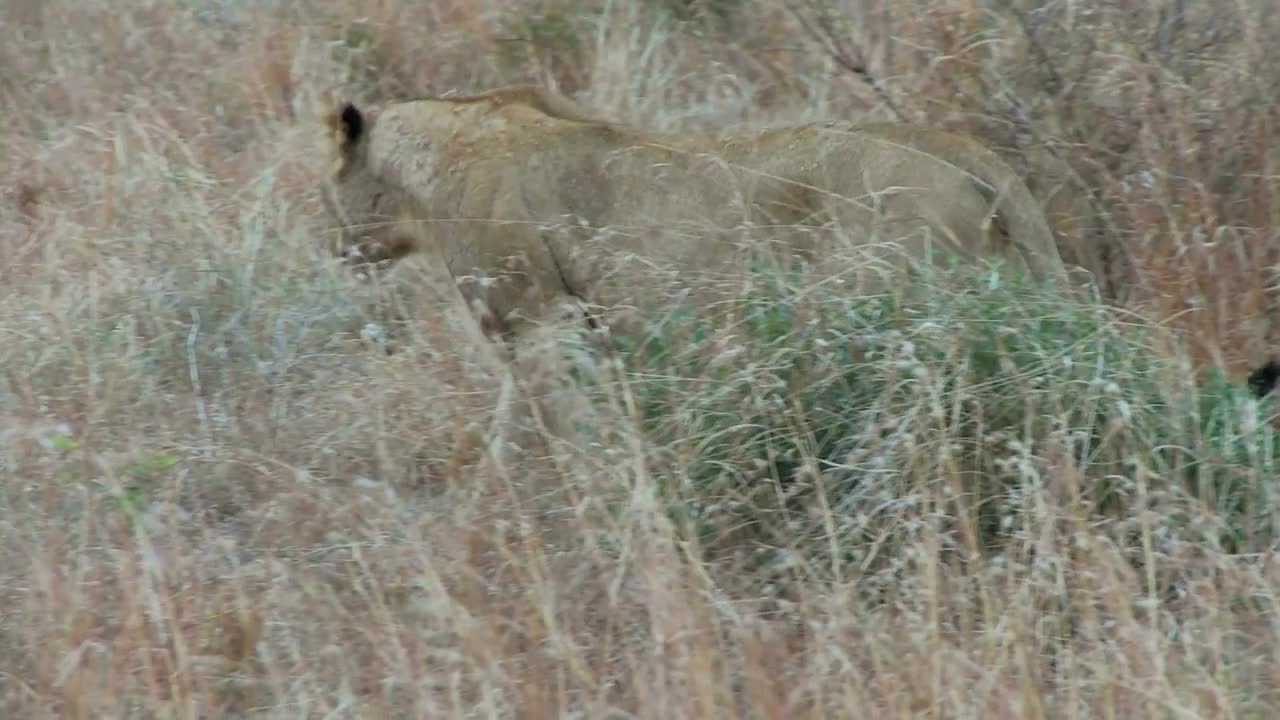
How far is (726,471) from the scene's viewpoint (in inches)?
174

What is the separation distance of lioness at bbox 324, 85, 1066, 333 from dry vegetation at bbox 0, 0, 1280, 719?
26 centimetres

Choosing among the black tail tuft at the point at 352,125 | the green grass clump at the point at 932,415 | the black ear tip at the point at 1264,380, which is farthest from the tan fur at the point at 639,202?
the black ear tip at the point at 1264,380

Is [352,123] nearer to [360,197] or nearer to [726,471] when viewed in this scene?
[360,197]

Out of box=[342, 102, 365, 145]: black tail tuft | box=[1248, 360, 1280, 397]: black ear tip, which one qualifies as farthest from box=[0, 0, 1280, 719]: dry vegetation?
box=[342, 102, 365, 145]: black tail tuft

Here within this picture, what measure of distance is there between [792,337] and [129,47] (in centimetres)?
488

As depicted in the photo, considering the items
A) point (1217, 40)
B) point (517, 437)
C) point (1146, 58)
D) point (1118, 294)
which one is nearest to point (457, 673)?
point (517, 437)

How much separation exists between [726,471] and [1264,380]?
1440 millimetres

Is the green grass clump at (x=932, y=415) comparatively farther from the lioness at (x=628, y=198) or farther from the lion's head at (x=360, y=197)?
the lion's head at (x=360, y=197)

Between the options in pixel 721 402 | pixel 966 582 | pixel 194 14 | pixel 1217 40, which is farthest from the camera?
pixel 194 14

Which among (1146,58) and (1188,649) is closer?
(1188,649)

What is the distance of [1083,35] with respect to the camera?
609cm

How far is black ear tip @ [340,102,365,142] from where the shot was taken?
576 centimetres

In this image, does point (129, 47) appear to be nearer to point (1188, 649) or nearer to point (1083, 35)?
Answer: point (1083, 35)

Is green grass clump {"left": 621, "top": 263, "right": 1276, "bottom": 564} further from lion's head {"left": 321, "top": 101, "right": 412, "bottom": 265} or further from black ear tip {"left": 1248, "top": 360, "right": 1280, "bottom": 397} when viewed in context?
lion's head {"left": 321, "top": 101, "right": 412, "bottom": 265}
